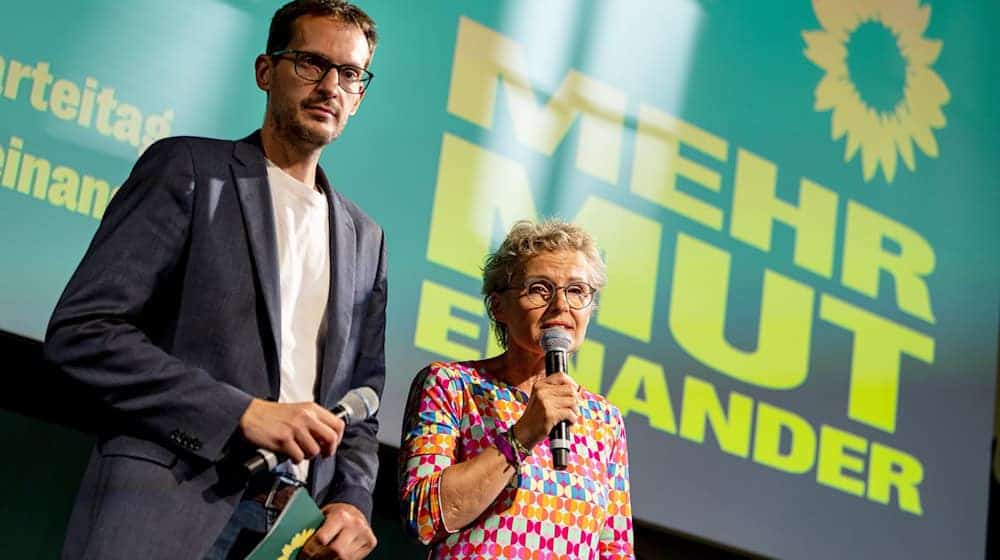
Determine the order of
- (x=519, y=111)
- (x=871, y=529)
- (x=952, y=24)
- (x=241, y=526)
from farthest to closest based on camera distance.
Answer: (x=952, y=24) → (x=871, y=529) → (x=519, y=111) → (x=241, y=526)

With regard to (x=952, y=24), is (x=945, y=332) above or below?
below

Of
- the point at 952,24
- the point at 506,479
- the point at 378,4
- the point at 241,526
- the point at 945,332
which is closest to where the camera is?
the point at 241,526

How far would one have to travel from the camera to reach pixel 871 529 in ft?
13.8

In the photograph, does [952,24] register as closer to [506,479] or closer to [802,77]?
[802,77]

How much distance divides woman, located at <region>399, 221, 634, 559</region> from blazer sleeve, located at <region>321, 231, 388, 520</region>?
18 cm

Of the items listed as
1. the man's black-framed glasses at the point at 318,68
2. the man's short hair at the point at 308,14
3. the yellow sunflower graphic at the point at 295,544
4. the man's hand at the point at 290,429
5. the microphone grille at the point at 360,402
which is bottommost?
the yellow sunflower graphic at the point at 295,544

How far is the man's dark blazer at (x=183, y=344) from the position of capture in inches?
75.0

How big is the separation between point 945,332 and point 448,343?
2.05 metres

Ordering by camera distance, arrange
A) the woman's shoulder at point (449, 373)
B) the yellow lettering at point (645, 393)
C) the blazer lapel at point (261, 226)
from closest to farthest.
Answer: the blazer lapel at point (261, 226) → the woman's shoulder at point (449, 373) → the yellow lettering at point (645, 393)

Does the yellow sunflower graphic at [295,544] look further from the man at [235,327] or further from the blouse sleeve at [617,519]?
the blouse sleeve at [617,519]

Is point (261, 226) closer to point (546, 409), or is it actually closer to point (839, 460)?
point (546, 409)

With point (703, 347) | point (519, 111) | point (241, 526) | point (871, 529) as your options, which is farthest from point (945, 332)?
point (241, 526)

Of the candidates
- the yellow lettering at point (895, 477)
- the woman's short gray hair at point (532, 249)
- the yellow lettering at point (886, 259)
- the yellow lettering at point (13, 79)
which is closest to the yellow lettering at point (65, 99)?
the yellow lettering at point (13, 79)

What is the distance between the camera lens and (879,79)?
4633mm
